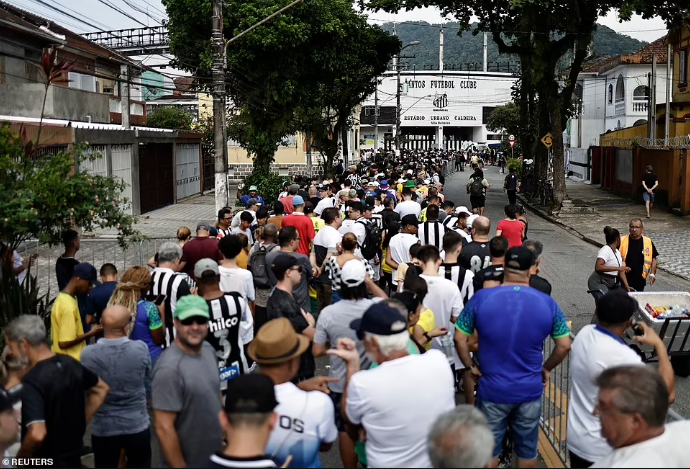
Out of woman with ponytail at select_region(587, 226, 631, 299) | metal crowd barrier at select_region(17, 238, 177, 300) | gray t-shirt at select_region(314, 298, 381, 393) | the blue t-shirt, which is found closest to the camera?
the blue t-shirt

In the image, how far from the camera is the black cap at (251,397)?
3.68 m

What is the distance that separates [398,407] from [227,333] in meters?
2.23

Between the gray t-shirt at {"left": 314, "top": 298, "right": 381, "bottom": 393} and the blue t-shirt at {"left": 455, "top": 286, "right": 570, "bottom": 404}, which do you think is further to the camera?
the gray t-shirt at {"left": 314, "top": 298, "right": 381, "bottom": 393}

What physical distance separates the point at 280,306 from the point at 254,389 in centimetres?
318

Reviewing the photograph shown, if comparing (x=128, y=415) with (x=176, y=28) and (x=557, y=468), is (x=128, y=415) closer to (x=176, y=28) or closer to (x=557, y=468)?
(x=557, y=468)

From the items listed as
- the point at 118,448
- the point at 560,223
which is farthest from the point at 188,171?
the point at 118,448

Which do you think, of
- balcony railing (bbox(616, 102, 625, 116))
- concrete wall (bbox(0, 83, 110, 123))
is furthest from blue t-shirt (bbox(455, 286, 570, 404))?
balcony railing (bbox(616, 102, 625, 116))

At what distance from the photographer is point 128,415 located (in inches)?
220

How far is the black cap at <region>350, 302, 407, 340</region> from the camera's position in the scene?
14.9 ft

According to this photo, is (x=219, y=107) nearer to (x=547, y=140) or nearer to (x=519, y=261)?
(x=519, y=261)

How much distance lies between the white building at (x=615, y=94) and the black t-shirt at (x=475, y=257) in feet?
127

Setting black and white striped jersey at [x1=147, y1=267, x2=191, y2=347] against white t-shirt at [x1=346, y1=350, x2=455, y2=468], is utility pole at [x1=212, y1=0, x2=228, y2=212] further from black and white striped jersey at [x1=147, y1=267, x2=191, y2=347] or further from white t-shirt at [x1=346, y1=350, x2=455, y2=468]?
white t-shirt at [x1=346, y1=350, x2=455, y2=468]

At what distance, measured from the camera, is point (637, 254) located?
10742 mm

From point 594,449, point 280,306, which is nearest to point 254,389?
point 594,449
